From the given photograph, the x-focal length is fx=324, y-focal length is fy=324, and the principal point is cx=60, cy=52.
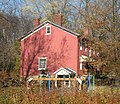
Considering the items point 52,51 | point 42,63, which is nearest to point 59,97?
point 52,51

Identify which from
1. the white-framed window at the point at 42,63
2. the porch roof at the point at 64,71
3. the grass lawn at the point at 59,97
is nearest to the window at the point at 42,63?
the white-framed window at the point at 42,63

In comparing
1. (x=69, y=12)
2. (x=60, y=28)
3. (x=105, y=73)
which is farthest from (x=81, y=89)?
(x=69, y=12)

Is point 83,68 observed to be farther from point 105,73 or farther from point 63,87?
point 63,87

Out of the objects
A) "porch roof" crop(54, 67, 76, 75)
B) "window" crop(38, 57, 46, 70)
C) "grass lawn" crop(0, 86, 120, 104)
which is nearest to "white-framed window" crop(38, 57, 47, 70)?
"window" crop(38, 57, 46, 70)

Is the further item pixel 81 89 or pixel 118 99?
pixel 81 89

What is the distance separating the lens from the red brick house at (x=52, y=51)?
4653 cm

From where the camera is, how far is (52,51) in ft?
157

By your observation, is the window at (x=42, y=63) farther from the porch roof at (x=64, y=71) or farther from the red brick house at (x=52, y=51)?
the porch roof at (x=64, y=71)

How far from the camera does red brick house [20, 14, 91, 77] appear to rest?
46531mm

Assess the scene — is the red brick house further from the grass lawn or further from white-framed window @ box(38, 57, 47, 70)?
the grass lawn

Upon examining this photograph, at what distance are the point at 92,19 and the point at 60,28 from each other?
9482 millimetres

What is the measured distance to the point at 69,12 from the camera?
60.6 metres

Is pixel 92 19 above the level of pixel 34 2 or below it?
below

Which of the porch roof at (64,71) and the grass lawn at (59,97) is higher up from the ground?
the porch roof at (64,71)
